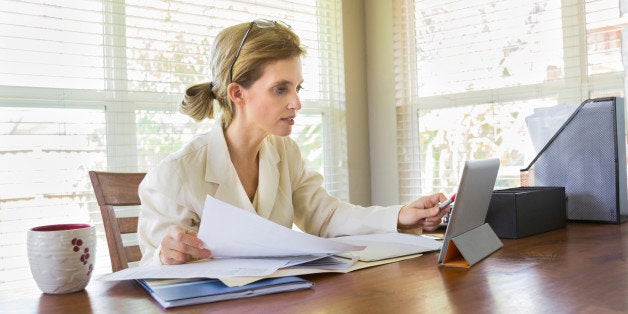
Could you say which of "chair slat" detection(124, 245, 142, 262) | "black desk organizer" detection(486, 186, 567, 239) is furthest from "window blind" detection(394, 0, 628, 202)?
"chair slat" detection(124, 245, 142, 262)

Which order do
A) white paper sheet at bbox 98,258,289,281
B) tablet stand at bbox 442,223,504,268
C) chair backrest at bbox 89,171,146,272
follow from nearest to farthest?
white paper sheet at bbox 98,258,289,281
tablet stand at bbox 442,223,504,268
chair backrest at bbox 89,171,146,272

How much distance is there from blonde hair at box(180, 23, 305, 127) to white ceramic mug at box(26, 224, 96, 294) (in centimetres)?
73

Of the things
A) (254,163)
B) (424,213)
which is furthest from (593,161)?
(254,163)

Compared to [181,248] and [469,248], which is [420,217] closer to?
[469,248]

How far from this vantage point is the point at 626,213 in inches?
57.0

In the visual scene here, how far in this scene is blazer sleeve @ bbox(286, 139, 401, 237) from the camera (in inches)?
54.5

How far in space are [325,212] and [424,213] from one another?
0.35 metres

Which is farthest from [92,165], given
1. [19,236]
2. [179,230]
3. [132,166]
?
[179,230]

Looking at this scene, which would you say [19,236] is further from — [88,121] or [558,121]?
[558,121]

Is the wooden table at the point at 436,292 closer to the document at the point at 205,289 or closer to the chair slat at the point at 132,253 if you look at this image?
the document at the point at 205,289

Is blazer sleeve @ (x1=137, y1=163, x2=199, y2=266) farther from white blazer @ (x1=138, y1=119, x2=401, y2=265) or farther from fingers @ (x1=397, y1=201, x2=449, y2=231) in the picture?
fingers @ (x1=397, y1=201, x2=449, y2=231)

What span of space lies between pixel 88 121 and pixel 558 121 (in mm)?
1621

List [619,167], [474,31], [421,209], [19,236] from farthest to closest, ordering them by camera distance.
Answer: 1. [474,31]
2. [19,236]
3. [619,167]
4. [421,209]

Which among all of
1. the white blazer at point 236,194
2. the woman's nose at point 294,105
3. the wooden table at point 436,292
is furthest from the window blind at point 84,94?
the wooden table at point 436,292
